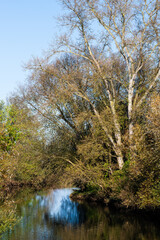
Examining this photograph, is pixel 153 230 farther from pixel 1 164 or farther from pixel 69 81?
pixel 69 81

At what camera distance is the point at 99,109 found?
2412 cm

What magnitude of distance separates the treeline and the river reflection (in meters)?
1.31

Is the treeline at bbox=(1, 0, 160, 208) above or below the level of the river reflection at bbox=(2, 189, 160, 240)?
above

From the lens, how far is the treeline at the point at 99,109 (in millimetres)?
18781

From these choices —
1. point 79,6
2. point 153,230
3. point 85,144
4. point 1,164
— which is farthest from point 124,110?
point 1,164

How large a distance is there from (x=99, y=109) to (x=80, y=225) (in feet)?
34.2

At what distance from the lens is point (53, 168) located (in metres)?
24.4

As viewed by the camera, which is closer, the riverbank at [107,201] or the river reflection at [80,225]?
the river reflection at [80,225]

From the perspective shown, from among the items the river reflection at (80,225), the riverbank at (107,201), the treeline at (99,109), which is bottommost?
the river reflection at (80,225)

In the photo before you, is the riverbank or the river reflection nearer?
the river reflection

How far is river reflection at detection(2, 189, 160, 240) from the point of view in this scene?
13695 millimetres

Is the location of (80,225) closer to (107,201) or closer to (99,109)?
(107,201)

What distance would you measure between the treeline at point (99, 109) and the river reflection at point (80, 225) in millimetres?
1308

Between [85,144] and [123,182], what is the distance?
13.0ft
